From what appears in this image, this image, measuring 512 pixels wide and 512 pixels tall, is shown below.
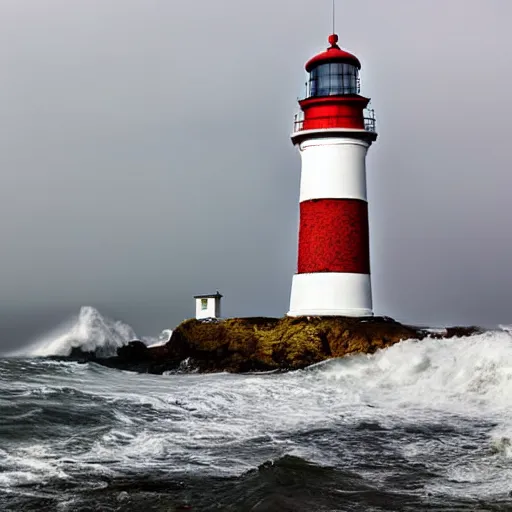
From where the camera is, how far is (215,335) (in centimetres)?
1595

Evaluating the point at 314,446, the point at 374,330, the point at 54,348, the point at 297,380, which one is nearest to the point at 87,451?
the point at 314,446

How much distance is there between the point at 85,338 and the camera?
2328 centimetres

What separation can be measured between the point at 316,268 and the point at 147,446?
369 inches

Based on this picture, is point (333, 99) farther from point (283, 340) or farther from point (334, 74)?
point (283, 340)

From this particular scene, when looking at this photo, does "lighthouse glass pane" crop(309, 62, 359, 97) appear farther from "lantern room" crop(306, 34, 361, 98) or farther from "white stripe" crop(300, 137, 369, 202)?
"white stripe" crop(300, 137, 369, 202)

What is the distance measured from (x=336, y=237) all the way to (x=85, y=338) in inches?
446

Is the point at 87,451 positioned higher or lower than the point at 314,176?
lower

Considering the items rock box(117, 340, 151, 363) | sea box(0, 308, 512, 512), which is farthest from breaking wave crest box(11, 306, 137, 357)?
sea box(0, 308, 512, 512)

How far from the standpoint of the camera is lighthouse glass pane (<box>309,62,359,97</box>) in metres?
16.1

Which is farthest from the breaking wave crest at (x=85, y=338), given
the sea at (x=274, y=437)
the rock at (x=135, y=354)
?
the sea at (x=274, y=437)

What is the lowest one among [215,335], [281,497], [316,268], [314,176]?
[281,497]

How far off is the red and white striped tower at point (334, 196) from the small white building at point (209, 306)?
14.4 feet

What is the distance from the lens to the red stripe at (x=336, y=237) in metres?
15.7

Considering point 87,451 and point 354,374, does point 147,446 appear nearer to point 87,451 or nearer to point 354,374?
point 87,451
